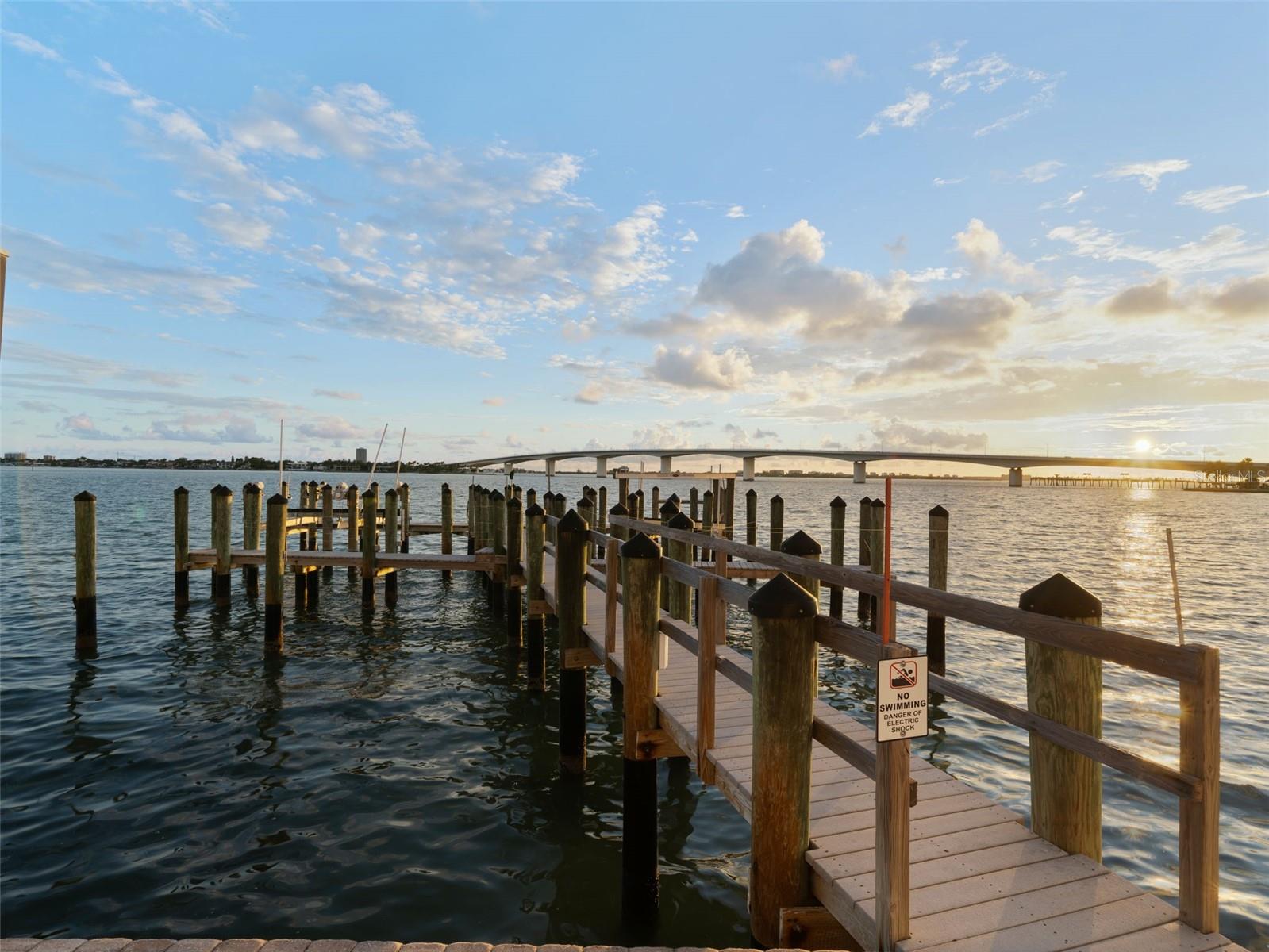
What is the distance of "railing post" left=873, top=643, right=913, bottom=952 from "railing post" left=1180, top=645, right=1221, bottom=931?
43.7 inches

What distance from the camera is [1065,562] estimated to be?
32.5m

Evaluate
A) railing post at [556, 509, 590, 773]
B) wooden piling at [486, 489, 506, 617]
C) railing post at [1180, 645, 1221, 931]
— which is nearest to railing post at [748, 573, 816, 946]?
railing post at [1180, 645, 1221, 931]

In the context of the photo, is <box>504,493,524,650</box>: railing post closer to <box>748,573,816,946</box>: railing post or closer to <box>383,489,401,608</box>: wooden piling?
<box>383,489,401,608</box>: wooden piling

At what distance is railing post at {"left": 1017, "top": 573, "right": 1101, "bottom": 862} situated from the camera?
3.86 metres

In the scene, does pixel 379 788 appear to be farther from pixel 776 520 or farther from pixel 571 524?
pixel 776 520

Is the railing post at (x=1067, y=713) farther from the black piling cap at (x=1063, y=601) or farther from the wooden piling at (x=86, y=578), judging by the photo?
the wooden piling at (x=86, y=578)

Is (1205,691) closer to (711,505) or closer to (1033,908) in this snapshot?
(1033,908)

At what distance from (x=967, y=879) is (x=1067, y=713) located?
1053mm

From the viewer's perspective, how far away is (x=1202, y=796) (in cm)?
296

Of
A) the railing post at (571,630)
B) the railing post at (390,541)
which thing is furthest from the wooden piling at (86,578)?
the railing post at (571,630)

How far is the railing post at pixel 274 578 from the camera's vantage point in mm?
13195

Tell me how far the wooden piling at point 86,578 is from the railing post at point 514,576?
759cm

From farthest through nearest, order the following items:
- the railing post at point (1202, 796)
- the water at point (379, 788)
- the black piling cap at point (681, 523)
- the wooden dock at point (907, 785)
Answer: the black piling cap at point (681, 523), the water at point (379, 788), the wooden dock at point (907, 785), the railing post at point (1202, 796)

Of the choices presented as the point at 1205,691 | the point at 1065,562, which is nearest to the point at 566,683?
the point at 1205,691
